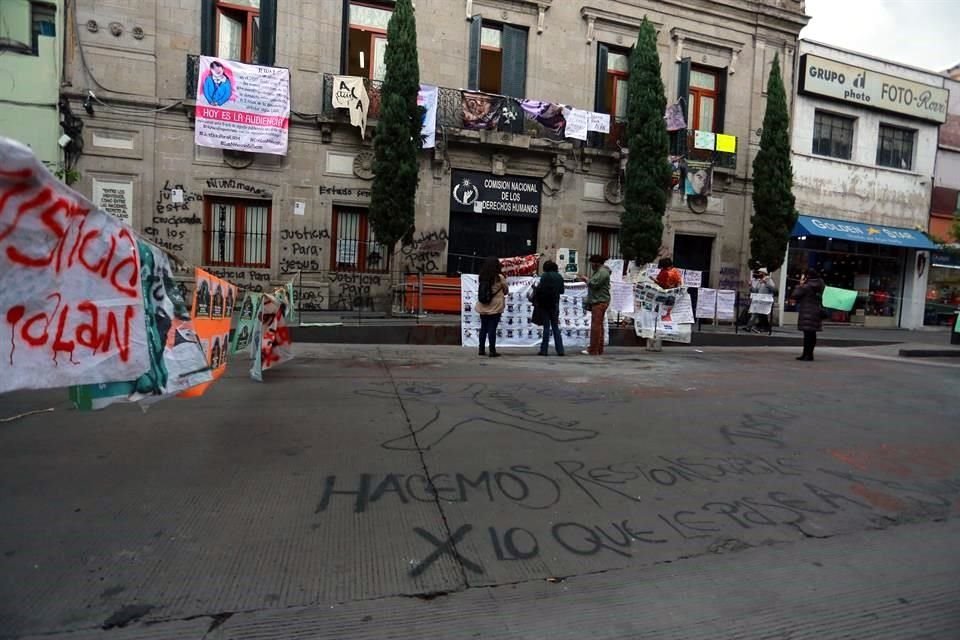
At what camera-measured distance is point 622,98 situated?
62.8 ft

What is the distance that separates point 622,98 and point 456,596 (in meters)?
18.4

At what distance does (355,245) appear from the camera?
658 inches

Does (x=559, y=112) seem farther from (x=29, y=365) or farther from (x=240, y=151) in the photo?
(x=29, y=365)

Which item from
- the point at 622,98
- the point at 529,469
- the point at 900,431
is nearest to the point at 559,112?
the point at 622,98

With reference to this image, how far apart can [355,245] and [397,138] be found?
3172 millimetres

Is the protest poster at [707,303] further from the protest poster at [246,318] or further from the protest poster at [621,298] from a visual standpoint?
the protest poster at [246,318]

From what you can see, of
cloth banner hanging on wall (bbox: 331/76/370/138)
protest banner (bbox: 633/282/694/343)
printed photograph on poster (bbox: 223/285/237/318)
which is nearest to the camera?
printed photograph on poster (bbox: 223/285/237/318)

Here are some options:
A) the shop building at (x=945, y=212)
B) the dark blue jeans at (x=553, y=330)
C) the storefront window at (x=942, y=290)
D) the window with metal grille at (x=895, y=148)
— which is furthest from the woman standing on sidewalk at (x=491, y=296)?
the storefront window at (x=942, y=290)

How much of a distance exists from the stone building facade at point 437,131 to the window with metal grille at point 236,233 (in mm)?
49

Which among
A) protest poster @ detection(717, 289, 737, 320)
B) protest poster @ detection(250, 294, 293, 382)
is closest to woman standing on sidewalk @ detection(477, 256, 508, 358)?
protest poster @ detection(250, 294, 293, 382)

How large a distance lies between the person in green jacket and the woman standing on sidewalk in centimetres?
159

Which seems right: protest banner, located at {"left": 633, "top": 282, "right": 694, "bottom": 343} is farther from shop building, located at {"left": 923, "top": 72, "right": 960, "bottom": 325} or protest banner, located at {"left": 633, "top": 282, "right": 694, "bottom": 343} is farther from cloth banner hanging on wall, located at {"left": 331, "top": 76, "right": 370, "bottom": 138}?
shop building, located at {"left": 923, "top": 72, "right": 960, "bottom": 325}

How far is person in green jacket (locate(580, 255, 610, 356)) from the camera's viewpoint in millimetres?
11078

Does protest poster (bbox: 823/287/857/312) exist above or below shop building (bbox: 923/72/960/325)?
below
